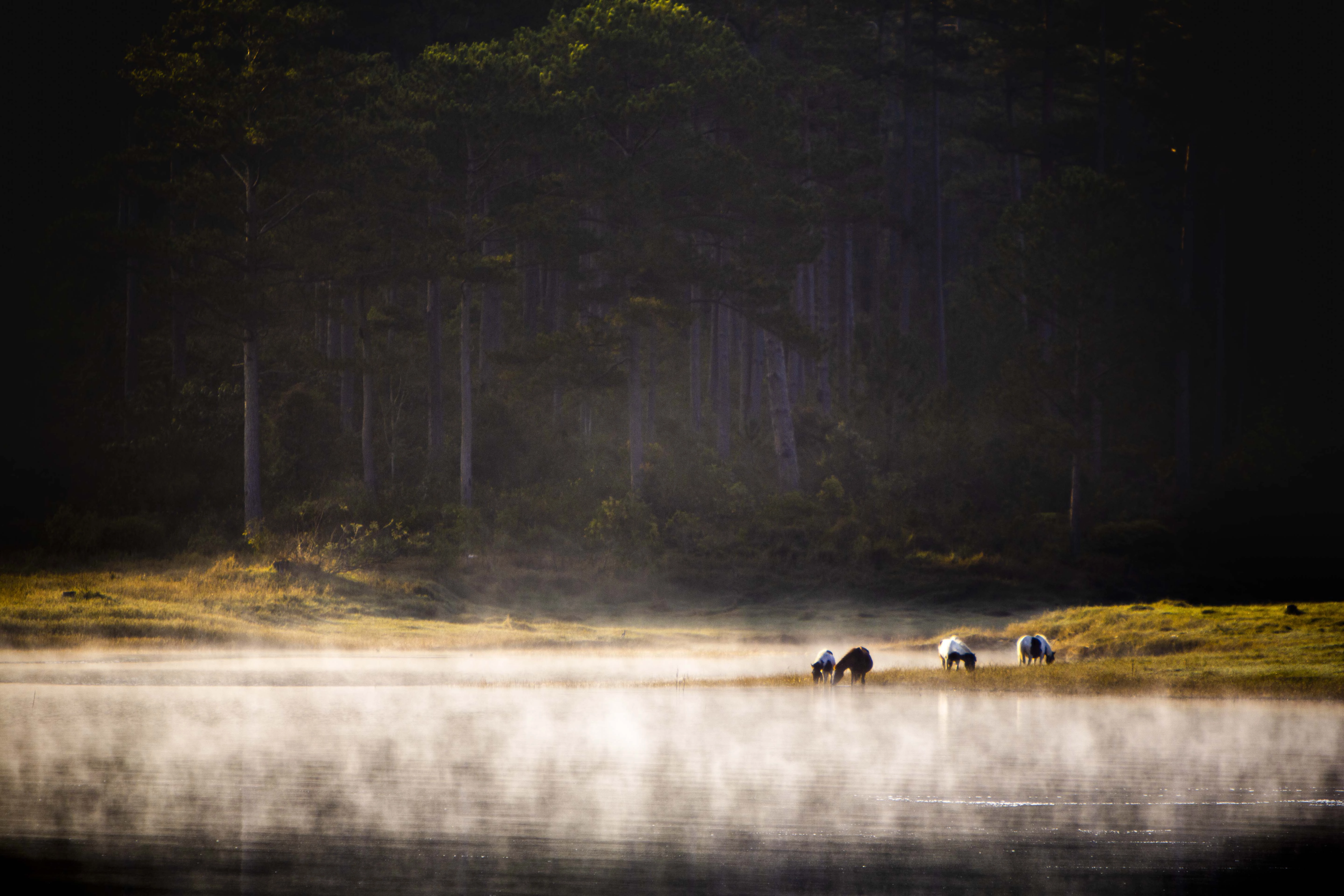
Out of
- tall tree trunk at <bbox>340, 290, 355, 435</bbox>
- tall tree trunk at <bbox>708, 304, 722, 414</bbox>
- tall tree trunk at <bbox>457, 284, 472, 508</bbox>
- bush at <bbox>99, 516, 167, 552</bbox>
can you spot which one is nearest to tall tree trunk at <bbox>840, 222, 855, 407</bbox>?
tall tree trunk at <bbox>708, 304, 722, 414</bbox>

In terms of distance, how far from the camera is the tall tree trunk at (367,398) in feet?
142

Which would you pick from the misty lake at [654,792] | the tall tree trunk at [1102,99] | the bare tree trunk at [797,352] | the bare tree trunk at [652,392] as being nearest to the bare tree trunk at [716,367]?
the bare tree trunk at [652,392]

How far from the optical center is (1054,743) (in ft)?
49.8

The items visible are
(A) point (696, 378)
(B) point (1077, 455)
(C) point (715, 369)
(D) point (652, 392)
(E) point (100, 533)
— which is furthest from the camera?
(A) point (696, 378)

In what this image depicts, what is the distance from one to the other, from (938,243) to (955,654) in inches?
1664

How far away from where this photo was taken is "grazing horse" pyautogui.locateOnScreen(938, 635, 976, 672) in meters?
23.4

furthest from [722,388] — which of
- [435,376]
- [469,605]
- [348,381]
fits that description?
[469,605]

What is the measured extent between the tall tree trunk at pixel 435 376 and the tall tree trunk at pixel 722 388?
1088 cm

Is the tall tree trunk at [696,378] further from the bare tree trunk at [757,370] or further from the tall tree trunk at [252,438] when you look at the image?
the tall tree trunk at [252,438]

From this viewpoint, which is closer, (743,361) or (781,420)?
(781,420)

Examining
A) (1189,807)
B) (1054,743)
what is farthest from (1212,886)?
(1054,743)

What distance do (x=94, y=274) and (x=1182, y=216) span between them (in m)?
50.3

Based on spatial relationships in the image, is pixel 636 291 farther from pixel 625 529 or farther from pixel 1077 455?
pixel 1077 455

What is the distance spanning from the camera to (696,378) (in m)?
57.1
